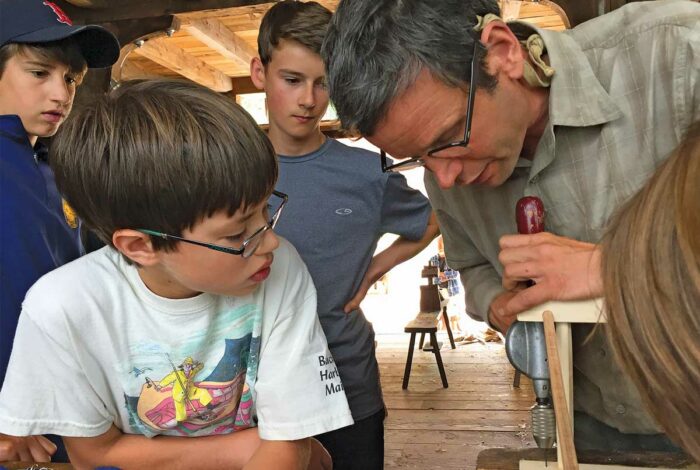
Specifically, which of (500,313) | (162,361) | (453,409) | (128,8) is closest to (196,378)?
(162,361)

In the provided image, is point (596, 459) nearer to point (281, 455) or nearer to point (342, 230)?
point (281, 455)

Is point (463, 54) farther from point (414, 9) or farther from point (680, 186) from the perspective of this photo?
point (680, 186)

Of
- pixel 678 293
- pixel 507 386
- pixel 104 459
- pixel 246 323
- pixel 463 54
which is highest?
pixel 463 54

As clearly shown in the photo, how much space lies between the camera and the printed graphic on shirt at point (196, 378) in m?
1.10

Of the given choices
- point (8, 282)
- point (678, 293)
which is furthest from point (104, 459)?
point (678, 293)

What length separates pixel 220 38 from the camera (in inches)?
202

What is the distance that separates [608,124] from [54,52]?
1279mm

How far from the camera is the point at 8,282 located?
1.30 m

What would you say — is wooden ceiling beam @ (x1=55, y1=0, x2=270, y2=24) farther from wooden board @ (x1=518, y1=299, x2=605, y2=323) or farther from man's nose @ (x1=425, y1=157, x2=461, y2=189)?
wooden board @ (x1=518, y1=299, x2=605, y2=323)

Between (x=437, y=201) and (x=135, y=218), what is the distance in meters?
0.68

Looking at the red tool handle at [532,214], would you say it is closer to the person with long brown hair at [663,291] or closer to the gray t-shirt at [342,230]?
the person with long brown hair at [663,291]

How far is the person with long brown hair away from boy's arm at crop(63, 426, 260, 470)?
0.72 meters

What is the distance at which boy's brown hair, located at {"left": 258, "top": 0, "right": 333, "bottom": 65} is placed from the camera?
1723 mm

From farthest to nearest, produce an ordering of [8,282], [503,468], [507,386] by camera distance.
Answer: [507,386] → [8,282] → [503,468]
